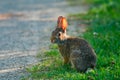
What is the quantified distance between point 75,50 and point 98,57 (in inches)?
34.3

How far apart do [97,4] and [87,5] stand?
49 centimetres

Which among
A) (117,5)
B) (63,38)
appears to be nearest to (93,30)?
(63,38)

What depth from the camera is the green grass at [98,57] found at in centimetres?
735

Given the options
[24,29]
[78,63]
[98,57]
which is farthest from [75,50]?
[24,29]

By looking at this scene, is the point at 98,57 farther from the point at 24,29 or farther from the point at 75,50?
the point at 24,29

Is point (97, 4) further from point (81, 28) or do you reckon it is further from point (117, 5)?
point (81, 28)

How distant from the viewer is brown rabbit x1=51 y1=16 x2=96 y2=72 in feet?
24.9

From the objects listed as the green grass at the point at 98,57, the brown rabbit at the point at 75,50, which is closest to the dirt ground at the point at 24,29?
the green grass at the point at 98,57

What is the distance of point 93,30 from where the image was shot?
11.2 m

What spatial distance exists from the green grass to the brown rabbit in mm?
146

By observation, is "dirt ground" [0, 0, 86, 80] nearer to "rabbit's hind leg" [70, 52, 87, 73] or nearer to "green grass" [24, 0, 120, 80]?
"green grass" [24, 0, 120, 80]

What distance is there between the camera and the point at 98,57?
8.51 meters

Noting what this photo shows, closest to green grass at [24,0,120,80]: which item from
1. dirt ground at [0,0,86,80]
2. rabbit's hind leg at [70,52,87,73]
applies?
rabbit's hind leg at [70,52,87,73]

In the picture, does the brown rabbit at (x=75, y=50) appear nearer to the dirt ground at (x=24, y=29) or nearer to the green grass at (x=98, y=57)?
the green grass at (x=98, y=57)
